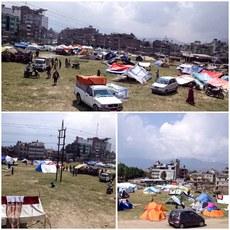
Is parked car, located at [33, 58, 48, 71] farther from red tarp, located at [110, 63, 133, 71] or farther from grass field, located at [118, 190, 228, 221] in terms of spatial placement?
grass field, located at [118, 190, 228, 221]

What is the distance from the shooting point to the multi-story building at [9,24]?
148 inches

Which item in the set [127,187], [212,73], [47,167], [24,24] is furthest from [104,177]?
[24,24]

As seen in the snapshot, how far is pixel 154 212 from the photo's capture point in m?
3.87

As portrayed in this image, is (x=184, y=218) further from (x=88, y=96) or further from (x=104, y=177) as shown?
(x=88, y=96)

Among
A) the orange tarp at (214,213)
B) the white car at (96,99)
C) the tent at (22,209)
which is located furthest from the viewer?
the orange tarp at (214,213)

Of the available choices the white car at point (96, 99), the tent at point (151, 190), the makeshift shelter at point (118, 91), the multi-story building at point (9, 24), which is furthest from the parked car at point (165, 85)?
the multi-story building at point (9, 24)

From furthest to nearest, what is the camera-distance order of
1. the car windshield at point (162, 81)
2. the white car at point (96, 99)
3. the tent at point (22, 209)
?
1. the car windshield at point (162, 81)
2. the white car at point (96, 99)
3. the tent at point (22, 209)

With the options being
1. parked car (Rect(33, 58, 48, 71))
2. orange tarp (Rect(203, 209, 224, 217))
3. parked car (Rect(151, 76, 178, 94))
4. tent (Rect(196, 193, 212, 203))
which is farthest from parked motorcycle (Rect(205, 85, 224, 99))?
parked car (Rect(33, 58, 48, 71))

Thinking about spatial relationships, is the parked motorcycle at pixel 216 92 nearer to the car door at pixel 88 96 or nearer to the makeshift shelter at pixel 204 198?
the makeshift shelter at pixel 204 198

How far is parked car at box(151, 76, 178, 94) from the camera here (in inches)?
156

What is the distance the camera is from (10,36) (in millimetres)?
3854

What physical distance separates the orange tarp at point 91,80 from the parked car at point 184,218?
135 centimetres

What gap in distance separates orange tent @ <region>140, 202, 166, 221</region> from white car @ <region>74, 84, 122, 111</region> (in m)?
0.92

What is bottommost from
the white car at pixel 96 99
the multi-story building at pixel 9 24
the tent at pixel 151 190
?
the tent at pixel 151 190
